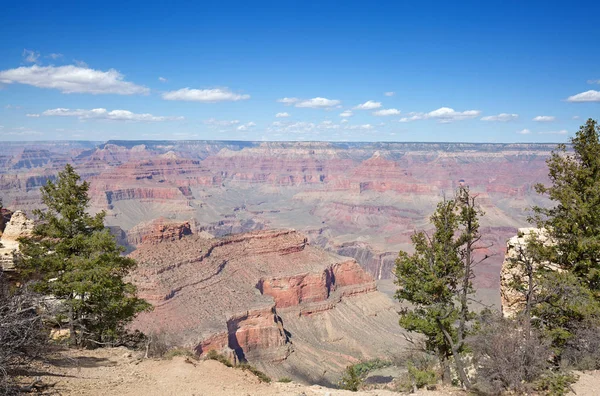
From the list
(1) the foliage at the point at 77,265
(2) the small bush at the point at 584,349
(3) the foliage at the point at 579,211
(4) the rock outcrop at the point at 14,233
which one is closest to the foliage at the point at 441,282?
(2) the small bush at the point at 584,349

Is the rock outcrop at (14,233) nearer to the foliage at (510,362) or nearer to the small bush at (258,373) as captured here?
the small bush at (258,373)

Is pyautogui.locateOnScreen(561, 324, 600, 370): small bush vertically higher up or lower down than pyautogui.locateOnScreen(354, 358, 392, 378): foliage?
higher up

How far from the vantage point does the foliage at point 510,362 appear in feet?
40.6

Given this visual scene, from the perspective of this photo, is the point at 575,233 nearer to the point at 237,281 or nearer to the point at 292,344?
the point at 292,344

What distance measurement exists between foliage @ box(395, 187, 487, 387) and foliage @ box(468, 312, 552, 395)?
79.5 inches

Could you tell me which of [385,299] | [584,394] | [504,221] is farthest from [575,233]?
[504,221]

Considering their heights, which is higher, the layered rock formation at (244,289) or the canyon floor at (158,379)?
the canyon floor at (158,379)

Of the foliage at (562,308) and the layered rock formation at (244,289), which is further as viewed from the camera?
the layered rock formation at (244,289)

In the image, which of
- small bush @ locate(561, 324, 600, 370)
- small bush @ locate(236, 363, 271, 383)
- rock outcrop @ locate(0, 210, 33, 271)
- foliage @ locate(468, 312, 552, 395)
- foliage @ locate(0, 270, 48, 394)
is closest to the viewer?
foliage @ locate(0, 270, 48, 394)

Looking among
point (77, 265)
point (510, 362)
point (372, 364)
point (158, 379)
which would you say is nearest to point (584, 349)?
point (510, 362)

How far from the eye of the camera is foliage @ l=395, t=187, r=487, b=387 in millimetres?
15625

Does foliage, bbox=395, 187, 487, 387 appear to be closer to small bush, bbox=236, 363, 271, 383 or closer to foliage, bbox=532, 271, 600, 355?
foliage, bbox=532, 271, 600, 355

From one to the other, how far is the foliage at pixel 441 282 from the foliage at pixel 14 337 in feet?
42.6

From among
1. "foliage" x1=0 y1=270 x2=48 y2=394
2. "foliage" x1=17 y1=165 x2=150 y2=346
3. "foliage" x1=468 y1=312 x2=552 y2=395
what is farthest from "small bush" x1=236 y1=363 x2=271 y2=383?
"foliage" x1=468 y1=312 x2=552 y2=395
